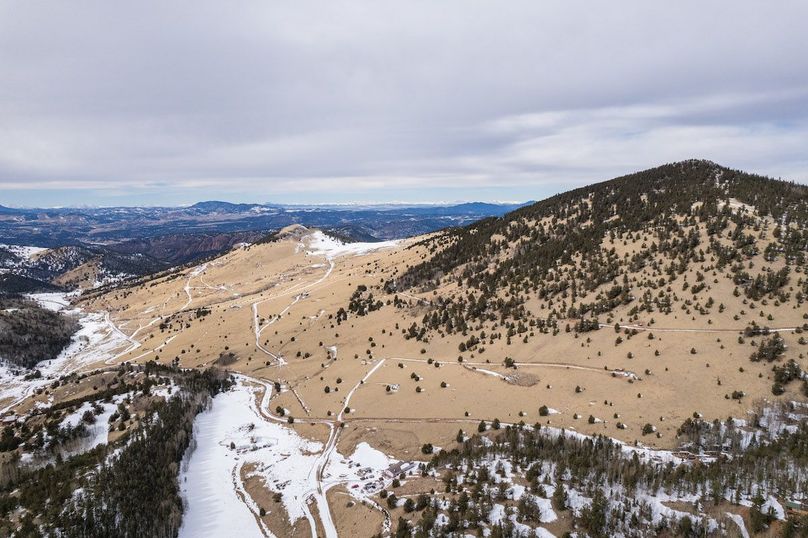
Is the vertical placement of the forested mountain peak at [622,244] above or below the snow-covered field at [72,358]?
above

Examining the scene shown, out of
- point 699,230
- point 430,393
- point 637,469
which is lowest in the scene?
point 430,393

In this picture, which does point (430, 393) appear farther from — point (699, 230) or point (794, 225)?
point (794, 225)

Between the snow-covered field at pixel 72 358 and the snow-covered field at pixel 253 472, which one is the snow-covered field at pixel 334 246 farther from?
the snow-covered field at pixel 253 472

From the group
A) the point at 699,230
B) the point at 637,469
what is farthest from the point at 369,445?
the point at 699,230

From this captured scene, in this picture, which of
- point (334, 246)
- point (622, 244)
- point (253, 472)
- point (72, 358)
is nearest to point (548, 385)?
point (253, 472)

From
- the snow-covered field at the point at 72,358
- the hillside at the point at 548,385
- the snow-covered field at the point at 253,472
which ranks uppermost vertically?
the hillside at the point at 548,385

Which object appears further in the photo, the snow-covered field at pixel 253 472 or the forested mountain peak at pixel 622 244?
the forested mountain peak at pixel 622 244

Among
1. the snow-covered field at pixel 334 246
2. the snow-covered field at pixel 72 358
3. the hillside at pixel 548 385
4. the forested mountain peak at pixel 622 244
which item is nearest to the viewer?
the hillside at pixel 548 385

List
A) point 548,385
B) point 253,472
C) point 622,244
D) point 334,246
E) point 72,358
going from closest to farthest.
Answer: point 253,472
point 548,385
point 622,244
point 72,358
point 334,246

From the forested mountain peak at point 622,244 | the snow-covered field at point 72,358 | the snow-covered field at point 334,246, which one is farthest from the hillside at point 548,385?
the snow-covered field at point 334,246

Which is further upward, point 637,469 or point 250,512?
point 637,469

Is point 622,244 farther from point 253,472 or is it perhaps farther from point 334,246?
point 334,246
